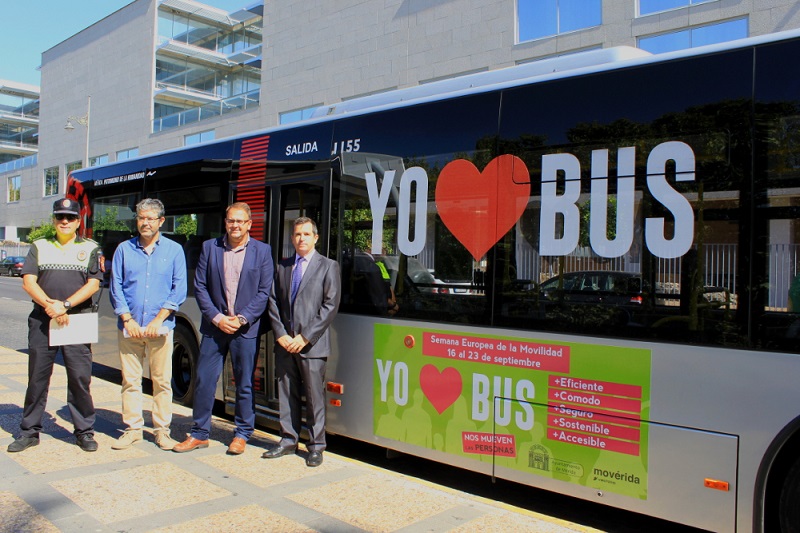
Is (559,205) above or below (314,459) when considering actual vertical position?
above

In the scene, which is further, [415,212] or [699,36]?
[699,36]

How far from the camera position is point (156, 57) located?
4281 cm

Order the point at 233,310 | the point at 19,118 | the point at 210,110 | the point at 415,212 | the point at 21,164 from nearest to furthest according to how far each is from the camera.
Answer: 1. the point at 415,212
2. the point at 233,310
3. the point at 210,110
4. the point at 21,164
5. the point at 19,118

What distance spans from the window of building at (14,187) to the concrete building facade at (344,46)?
36.4 feet

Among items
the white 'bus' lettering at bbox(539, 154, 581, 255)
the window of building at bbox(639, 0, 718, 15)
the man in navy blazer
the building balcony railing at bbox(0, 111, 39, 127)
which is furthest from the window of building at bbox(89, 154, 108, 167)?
the white 'bus' lettering at bbox(539, 154, 581, 255)

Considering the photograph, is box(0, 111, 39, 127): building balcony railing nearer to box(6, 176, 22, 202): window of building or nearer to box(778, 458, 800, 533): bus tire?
box(6, 176, 22, 202): window of building

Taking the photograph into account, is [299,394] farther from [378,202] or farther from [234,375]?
[378,202]

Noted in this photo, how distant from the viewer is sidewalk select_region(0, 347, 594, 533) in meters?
3.95

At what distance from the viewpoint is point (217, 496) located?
4.41 metres

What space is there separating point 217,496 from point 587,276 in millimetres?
2877

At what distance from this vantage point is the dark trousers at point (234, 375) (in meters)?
5.47

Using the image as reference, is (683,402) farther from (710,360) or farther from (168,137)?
(168,137)

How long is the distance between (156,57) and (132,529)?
4438 centimetres

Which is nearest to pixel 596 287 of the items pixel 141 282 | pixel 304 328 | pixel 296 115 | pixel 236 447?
pixel 304 328
